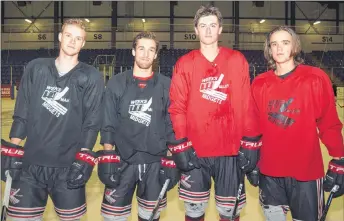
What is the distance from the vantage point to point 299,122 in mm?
2711

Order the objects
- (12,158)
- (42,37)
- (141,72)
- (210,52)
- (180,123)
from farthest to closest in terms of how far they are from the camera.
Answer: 1. (42,37)
2. (141,72)
3. (210,52)
4. (180,123)
5. (12,158)

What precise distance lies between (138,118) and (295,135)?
49.6 inches

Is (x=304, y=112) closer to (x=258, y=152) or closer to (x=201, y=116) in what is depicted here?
(x=258, y=152)

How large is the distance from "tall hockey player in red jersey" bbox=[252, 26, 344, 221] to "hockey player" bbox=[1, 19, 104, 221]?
1.38 meters

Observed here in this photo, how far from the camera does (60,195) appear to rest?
8.72ft

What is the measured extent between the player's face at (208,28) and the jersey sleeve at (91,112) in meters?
0.92

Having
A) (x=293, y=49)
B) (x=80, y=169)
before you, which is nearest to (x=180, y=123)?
(x=80, y=169)

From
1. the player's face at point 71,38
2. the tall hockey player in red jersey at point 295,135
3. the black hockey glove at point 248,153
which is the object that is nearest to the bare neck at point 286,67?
the tall hockey player in red jersey at point 295,135

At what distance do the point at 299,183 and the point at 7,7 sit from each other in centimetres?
2457

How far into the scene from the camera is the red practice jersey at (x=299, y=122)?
8.82 ft

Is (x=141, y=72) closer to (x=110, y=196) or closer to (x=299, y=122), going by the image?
(x=110, y=196)

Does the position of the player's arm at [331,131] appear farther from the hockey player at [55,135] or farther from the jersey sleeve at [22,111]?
the jersey sleeve at [22,111]

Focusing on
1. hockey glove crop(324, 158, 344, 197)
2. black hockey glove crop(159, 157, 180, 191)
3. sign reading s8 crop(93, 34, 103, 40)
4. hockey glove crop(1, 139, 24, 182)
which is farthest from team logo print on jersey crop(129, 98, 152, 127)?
sign reading s8 crop(93, 34, 103, 40)

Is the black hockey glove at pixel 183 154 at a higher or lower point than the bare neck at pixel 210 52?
lower
